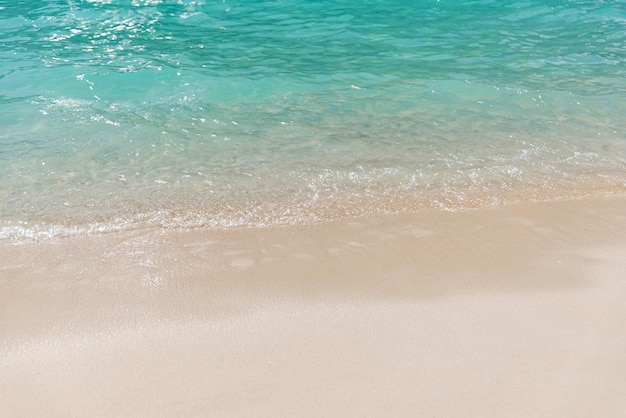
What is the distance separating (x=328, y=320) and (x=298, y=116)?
4917 mm

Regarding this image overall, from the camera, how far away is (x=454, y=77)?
33.0 ft

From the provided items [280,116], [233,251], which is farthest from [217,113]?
[233,251]

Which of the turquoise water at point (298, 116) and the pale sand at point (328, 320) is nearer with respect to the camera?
the pale sand at point (328, 320)

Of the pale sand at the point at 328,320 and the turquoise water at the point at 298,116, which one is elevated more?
the turquoise water at the point at 298,116

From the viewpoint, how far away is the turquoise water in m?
6.17

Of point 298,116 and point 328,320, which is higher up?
point 298,116

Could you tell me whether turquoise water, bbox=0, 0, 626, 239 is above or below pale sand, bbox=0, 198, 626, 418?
above

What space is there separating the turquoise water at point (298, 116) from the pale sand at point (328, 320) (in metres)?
0.68

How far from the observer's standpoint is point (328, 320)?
418cm

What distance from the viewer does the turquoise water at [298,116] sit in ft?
20.2

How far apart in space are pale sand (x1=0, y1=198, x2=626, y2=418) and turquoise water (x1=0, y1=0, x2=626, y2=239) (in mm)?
675

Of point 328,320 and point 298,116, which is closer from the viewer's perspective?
point 328,320

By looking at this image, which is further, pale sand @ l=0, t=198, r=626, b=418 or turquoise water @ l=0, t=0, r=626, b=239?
turquoise water @ l=0, t=0, r=626, b=239

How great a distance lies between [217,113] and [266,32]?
553cm
